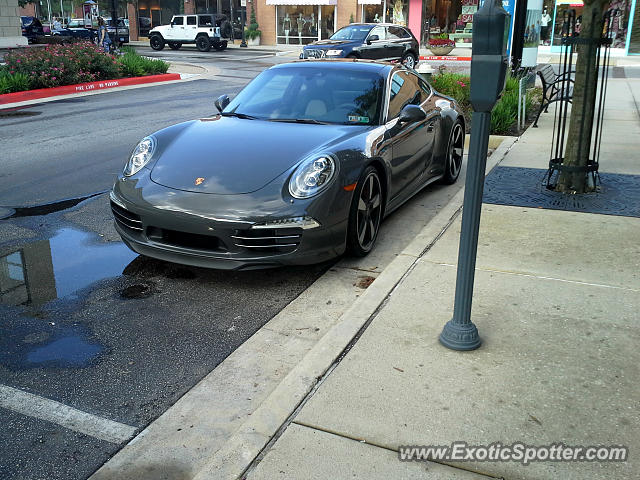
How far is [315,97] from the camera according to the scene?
6035 mm

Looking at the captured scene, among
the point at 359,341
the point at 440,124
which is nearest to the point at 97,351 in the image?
the point at 359,341

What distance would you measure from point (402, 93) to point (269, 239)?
8.45 ft

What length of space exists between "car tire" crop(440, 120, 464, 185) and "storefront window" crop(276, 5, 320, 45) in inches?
1445

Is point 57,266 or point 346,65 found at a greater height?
point 346,65

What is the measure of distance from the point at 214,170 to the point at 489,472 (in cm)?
302

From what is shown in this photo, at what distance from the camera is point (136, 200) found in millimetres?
4789

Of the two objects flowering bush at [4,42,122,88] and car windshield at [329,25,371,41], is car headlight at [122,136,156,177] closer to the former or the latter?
flowering bush at [4,42,122,88]

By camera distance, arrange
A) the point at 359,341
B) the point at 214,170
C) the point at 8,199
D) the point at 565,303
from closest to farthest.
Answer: the point at 359,341, the point at 565,303, the point at 214,170, the point at 8,199

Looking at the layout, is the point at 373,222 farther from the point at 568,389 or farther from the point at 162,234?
the point at 568,389

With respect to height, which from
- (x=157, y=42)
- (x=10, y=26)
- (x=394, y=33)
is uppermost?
(x=10, y=26)

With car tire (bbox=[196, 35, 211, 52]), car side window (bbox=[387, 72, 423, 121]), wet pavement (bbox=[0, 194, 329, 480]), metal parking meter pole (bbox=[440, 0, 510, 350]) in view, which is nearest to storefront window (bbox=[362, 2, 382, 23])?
car tire (bbox=[196, 35, 211, 52])

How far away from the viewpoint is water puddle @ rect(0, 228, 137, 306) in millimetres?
4656

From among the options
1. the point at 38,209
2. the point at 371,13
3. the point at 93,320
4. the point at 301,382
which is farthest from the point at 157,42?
the point at 301,382

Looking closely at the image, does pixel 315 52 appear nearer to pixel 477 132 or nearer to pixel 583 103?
pixel 583 103
